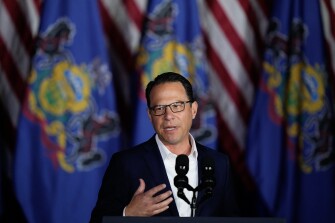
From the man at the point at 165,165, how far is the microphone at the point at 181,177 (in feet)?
0.99

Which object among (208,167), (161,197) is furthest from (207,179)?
(161,197)

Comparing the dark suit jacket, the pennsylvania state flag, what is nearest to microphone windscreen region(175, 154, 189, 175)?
the dark suit jacket

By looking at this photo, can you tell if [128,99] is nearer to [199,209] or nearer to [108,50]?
[108,50]

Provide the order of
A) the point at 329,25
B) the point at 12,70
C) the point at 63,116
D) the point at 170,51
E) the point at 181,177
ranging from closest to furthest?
the point at 181,177
the point at 63,116
the point at 170,51
the point at 12,70
the point at 329,25

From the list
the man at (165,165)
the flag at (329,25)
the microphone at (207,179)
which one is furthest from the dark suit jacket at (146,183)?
the flag at (329,25)

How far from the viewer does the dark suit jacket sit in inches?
97.3

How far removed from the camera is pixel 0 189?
4.50 m

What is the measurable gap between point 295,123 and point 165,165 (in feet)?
7.20

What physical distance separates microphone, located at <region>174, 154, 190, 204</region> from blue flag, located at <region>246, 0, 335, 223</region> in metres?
2.54

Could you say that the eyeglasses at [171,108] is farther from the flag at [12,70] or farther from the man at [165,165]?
the flag at [12,70]

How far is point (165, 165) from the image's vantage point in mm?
2590

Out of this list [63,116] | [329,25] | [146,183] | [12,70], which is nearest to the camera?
[146,183]

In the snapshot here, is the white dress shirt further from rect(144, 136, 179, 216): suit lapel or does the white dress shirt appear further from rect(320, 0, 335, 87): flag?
rect(320, 0, 335, 87): flag

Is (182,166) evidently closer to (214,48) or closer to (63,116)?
(63,116)
